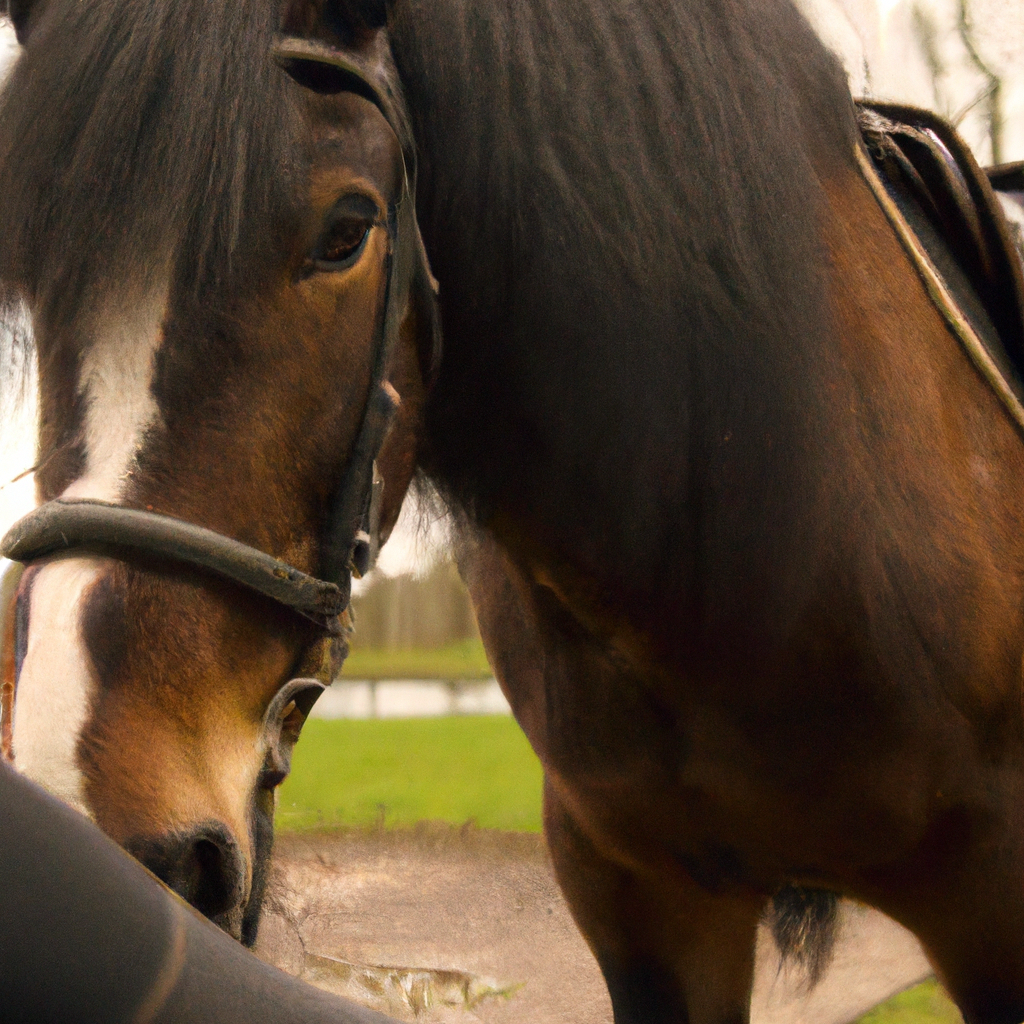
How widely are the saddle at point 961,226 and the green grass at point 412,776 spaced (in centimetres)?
198

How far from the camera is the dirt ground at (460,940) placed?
1933 mm

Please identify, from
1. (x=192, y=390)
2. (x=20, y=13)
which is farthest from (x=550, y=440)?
(x=20, y=13)

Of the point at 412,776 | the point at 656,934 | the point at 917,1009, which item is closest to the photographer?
the point at 656,934

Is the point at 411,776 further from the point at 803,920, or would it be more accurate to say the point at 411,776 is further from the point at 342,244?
the point at 342,244

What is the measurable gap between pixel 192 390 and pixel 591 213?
0.91 ft

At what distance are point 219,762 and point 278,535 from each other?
11 cm

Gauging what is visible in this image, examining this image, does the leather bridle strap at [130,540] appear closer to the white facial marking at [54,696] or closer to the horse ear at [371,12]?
the white facial marking at [54,696]

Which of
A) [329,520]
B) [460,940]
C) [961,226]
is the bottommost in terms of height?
[460,940]

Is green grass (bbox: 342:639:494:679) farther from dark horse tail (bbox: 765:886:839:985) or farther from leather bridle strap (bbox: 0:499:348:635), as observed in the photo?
leather bridle strap (bbox: 0:499:348:635)

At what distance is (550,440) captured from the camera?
0.71 metres

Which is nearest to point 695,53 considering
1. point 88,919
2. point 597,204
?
point 597,204

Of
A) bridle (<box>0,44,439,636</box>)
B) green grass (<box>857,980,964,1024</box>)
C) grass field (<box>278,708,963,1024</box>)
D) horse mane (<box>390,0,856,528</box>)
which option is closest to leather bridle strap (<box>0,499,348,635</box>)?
bridle (<box>0,44,439,636</box>)

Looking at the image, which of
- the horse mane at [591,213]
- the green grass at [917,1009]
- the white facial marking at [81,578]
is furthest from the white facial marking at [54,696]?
the green grass at [917,1009]

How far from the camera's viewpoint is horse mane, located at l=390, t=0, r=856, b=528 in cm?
65
